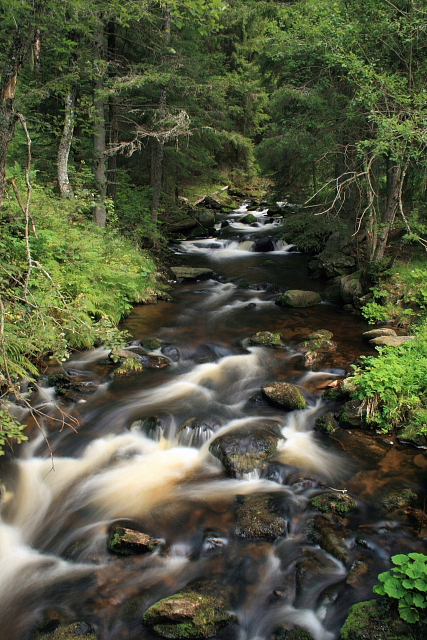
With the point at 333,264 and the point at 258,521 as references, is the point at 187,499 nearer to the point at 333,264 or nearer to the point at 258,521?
the point at 258,521

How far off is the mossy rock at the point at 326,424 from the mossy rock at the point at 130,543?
10.4 ft

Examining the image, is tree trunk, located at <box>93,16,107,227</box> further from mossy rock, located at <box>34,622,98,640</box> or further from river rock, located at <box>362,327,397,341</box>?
mossy rock, located at <box>34,622,98,640</box>

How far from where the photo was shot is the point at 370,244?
12016 mm

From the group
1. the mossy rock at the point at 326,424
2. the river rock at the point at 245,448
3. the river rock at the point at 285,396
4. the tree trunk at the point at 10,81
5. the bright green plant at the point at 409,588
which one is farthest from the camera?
the river rock at the point at 285,396

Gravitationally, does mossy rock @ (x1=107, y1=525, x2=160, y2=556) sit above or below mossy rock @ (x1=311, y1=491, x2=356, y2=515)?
below

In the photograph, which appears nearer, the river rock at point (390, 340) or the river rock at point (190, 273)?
the river rock at point (390, 340)

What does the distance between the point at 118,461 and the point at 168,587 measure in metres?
2.27

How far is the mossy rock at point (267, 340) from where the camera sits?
9.81m

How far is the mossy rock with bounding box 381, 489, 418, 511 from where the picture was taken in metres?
5.16

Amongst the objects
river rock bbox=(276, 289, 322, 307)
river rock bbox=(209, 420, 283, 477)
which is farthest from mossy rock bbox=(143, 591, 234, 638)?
river rock bbox=(276, 289, 322, 307)

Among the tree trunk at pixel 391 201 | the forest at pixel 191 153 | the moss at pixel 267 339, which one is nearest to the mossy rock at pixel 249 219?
the forest at pixel 191 153

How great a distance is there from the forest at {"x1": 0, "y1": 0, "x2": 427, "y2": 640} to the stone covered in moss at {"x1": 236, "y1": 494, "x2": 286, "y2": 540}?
136 cm

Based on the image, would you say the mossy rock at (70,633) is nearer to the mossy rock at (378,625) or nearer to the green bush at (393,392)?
the mossy rock at (378,625)

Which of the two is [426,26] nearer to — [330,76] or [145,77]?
[330,76]
